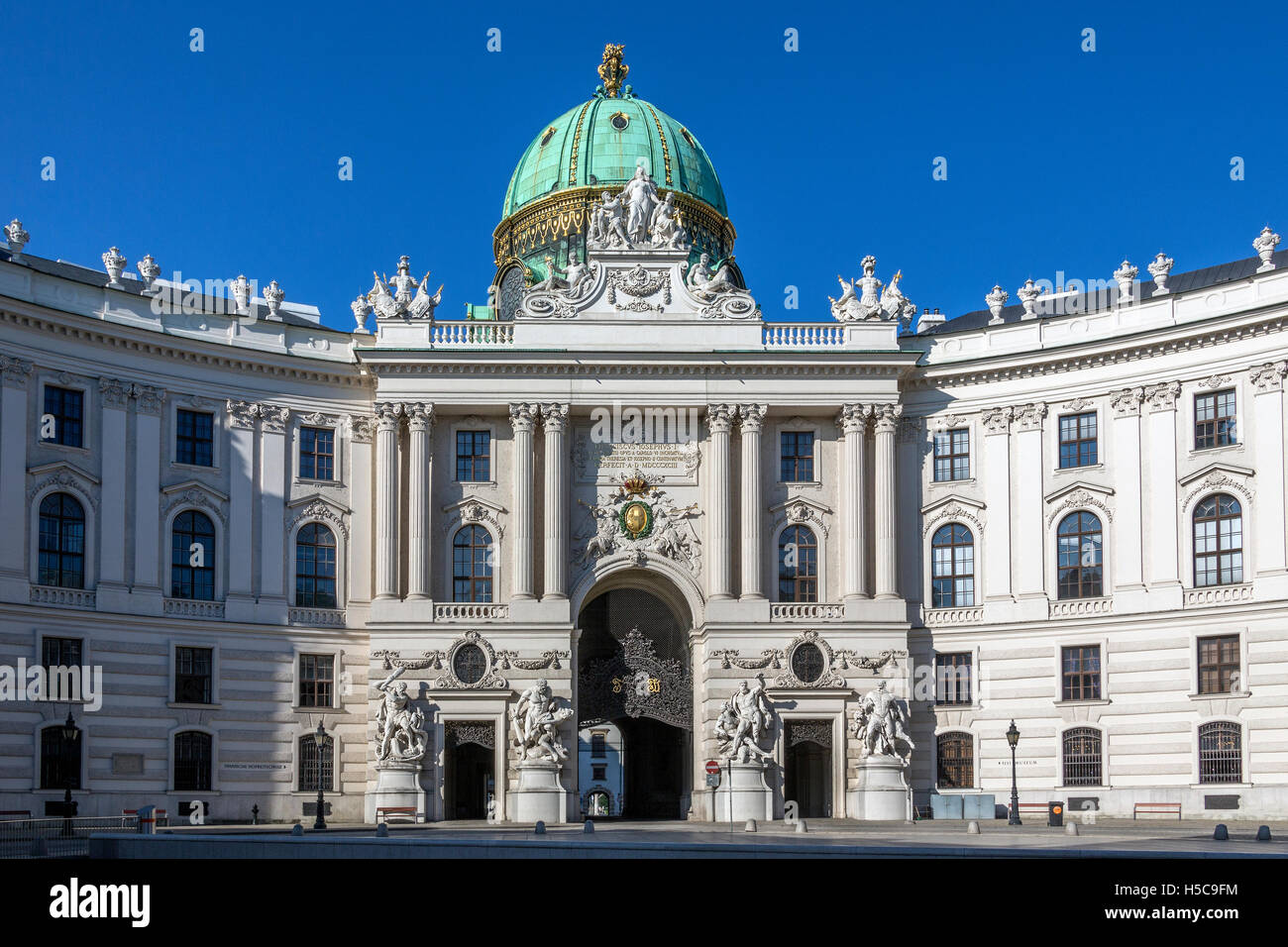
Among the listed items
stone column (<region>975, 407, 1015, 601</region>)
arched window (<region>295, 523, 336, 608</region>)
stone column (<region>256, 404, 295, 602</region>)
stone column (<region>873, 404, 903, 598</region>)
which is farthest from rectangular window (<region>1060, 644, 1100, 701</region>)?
stone column (<region>256, 404, 295, 602</region>)

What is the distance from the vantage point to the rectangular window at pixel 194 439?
5841 centimetres

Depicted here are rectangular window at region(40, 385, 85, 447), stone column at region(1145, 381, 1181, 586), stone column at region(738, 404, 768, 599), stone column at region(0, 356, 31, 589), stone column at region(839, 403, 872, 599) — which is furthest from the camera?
stone column at region(839, 403, 872, 599)

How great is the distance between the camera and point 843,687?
58250mm

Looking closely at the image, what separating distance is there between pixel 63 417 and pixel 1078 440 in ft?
118

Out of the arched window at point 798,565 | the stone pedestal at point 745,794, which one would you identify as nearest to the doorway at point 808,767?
the stone pedestal at point 745,794

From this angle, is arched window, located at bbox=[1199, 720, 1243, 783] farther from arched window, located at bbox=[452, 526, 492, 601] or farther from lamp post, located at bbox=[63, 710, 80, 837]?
lamp post, located at bbox=[63, 710, 80, 837]

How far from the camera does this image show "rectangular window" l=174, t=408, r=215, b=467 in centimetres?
5841

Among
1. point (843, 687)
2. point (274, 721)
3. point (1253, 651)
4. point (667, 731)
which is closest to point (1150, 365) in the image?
→ point (1253, 651)

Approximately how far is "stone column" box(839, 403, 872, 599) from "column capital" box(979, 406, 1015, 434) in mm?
4497

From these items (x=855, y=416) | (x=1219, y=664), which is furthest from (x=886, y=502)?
(x=1219, y=664)

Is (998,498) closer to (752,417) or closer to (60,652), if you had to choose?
(752,417)

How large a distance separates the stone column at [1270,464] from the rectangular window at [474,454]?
1075 inches

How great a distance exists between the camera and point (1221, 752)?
178ft
